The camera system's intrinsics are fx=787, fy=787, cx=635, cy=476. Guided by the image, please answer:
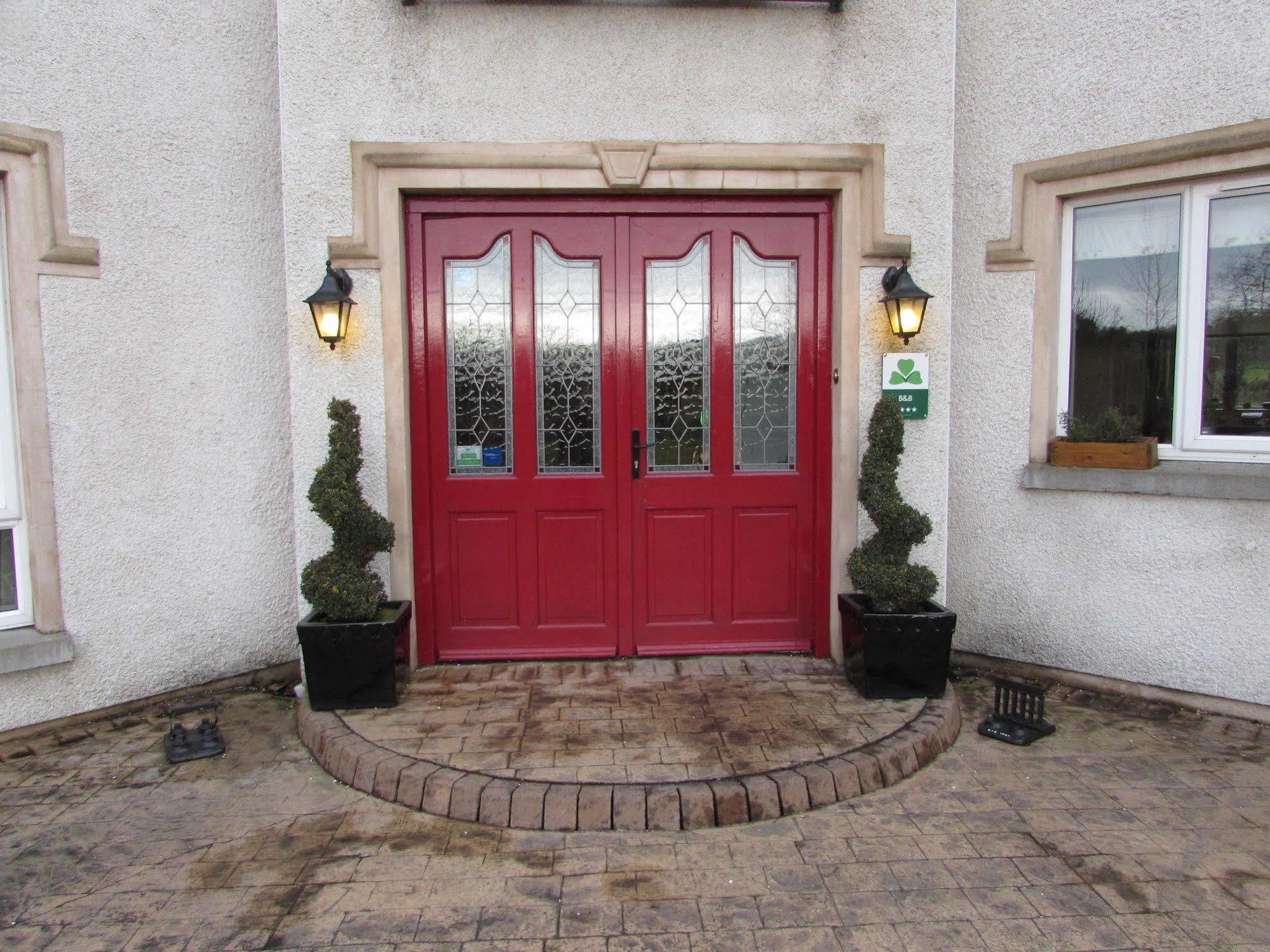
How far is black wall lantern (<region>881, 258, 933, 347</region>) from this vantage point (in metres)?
4.14

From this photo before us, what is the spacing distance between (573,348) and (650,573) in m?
1.42

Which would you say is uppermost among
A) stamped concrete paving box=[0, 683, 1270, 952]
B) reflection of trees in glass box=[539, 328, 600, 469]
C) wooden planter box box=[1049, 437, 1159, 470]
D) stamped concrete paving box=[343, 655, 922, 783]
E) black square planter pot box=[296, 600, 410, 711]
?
reflection of trees in glass box=[539, 328, 600, 469]

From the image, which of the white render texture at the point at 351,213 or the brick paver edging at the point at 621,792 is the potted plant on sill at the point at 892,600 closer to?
the white render texture at the point at 351,213

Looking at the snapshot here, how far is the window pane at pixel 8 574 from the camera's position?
13.0ft

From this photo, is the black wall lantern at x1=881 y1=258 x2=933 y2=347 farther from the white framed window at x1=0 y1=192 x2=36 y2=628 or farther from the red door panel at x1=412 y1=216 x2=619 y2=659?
the white framed window at x1=0 y1=192 x2=36 y2=628

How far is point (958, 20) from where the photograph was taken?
4648mm

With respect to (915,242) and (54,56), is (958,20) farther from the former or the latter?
(54,56)

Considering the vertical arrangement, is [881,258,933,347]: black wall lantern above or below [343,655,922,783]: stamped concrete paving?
above

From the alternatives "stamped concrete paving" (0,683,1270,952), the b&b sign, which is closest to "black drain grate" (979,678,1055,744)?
"stamped concrete paving" (0,683,1270,952)

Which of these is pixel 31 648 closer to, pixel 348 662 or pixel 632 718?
pixel 348 662

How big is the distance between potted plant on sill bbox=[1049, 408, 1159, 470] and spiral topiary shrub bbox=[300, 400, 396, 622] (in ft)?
12.5

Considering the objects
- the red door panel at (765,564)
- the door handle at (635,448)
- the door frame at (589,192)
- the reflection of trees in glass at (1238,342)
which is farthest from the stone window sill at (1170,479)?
the door handle at (635,448)

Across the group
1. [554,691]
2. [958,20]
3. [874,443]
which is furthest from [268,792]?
[958,20]

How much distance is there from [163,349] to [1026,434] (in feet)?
16.0
